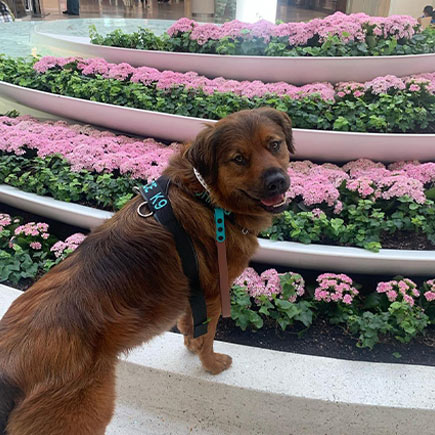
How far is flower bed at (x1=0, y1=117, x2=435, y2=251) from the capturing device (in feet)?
9.91

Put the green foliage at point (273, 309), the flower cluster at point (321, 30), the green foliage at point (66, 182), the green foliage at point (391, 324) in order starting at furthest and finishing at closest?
the flower cluster at point (321, 30) → the green foliage at point (66, 182) → the green foliage at point (273, 309) → the green foliage at point (391, 324)

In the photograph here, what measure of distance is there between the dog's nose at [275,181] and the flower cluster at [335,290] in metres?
1.08

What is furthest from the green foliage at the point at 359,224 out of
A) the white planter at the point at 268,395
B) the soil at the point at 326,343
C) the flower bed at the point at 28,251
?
the flower bed at the point at 28,251

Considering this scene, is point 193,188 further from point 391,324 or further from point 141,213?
point 391,324

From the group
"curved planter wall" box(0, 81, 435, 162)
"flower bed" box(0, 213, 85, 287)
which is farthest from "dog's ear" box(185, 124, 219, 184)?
"curved planter wall" box(0, 81, 435, 162)

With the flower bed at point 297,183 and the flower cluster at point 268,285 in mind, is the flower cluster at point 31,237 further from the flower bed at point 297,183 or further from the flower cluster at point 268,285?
the flower cluster at point 268,285

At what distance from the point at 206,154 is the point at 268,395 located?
54.2 inches

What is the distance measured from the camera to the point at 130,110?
436cm

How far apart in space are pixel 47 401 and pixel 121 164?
2.54 meters

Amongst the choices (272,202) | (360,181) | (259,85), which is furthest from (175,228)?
(259,85)

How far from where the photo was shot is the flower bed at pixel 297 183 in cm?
302

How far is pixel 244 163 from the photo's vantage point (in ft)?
6.07

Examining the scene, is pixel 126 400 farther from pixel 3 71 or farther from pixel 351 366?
pixel 3 71

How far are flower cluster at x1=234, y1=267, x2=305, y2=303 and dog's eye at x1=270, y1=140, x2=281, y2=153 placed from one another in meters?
1.09
